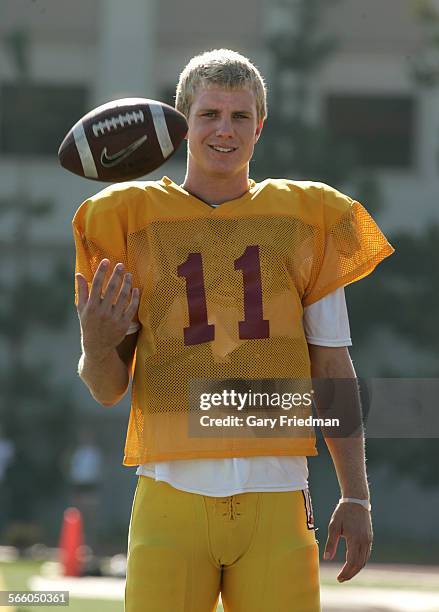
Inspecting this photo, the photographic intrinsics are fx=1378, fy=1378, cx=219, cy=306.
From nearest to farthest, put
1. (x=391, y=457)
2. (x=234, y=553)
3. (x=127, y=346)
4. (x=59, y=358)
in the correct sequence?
(x=234, y=553), (x=127, y=346), (x=391, y=457), (x=59, y=358)

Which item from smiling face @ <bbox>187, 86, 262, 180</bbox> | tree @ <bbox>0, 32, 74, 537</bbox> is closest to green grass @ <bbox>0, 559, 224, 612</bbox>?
smiling face @ <bbox>187, 86, 262, 180</bbox>

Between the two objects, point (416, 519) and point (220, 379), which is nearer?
point (220, 379)

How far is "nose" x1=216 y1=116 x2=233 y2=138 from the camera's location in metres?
3.18

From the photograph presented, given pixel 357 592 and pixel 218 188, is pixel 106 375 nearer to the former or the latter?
pixel 218 188

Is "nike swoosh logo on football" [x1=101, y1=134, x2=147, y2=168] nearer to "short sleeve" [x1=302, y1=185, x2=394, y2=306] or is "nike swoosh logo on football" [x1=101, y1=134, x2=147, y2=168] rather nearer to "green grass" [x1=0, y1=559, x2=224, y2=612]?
"short sleeve" [x1=302, y1=185, x2=394, y2=306]

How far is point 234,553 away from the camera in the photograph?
2.98m

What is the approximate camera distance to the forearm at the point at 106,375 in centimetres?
313

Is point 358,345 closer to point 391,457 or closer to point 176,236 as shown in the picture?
point 391,457

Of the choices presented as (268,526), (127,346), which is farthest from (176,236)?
(268,526)

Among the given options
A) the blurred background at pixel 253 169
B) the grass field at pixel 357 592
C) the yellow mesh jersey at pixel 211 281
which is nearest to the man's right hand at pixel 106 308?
the yellow mesh jersey at pixel 211 281

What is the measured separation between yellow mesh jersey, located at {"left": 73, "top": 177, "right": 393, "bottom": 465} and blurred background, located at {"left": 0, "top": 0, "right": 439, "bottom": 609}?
744 inches

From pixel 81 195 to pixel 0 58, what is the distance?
2.75 metres

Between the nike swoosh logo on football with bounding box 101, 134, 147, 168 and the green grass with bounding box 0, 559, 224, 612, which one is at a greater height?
the nike swoosh logo on football with bounding box 101, 134, 147, 168

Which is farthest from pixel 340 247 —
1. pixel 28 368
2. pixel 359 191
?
pixel 28 368
